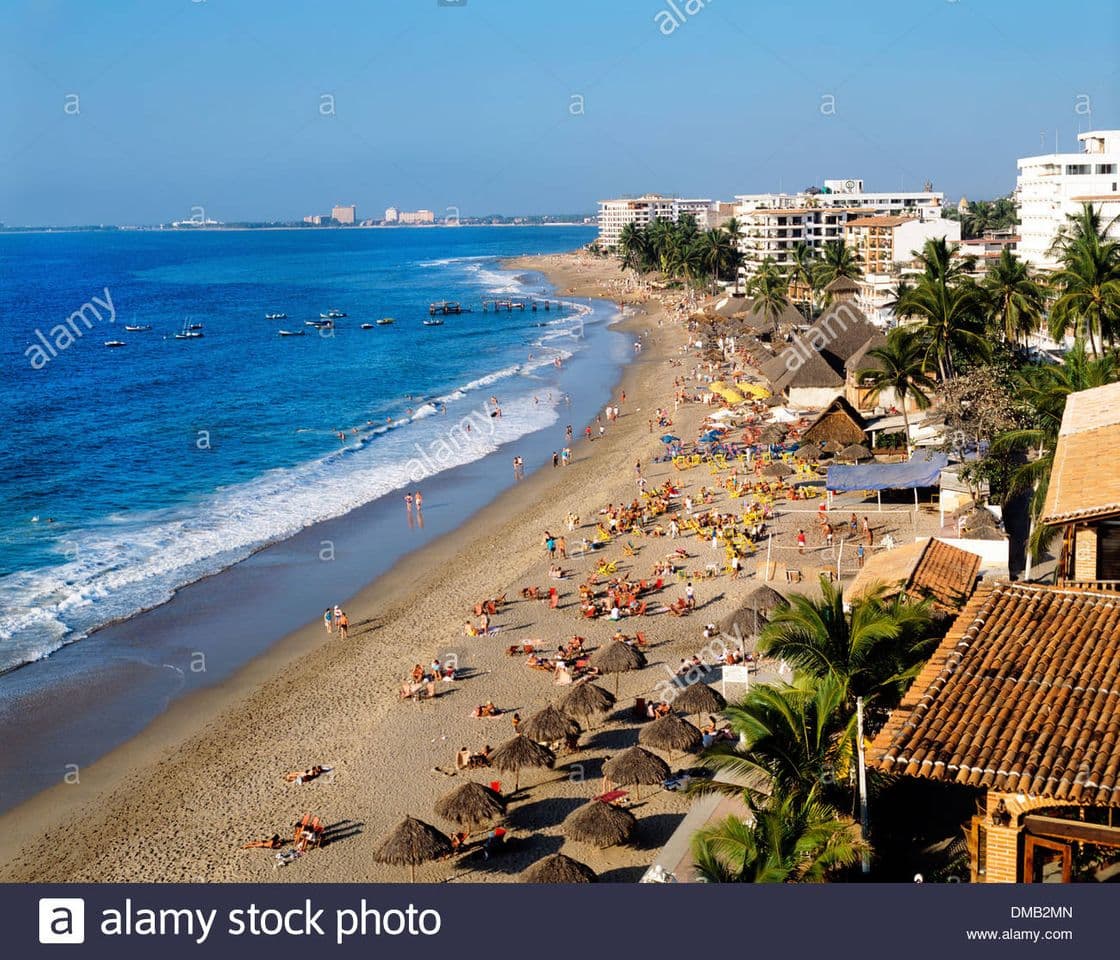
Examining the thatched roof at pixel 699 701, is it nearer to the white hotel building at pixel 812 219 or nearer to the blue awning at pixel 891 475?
the blue awning at pixel 891 475

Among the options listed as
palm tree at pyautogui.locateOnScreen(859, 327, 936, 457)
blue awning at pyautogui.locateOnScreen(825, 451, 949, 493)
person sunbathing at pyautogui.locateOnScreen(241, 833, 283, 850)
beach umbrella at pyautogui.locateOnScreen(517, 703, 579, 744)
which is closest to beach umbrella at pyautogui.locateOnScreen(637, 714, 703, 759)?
beach umbrella at pyautogui.locateOnScreen(517, 703, 579, 744)

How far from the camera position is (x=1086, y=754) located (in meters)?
9.53

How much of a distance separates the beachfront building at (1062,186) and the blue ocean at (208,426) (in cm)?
3121

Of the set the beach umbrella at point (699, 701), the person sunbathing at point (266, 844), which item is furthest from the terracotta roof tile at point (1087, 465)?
the person sunbathing at point (266, 844)

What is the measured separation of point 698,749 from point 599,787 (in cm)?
191

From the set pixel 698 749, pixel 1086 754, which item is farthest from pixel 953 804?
pixel 698 749

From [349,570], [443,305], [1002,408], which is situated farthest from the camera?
[443,305]

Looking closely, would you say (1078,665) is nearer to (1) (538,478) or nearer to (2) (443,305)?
(1) (538,478)

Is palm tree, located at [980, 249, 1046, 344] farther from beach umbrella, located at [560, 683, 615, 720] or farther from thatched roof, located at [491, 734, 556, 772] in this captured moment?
thatched roof, located at [491, 734, 556, 772]

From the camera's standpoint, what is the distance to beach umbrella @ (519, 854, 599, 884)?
1573 cm

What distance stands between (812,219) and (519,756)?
312 feet

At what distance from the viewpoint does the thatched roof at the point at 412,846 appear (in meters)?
16.8

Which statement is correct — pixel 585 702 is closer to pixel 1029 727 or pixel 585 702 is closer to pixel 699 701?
pixel 699 701

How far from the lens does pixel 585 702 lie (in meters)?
21.1
